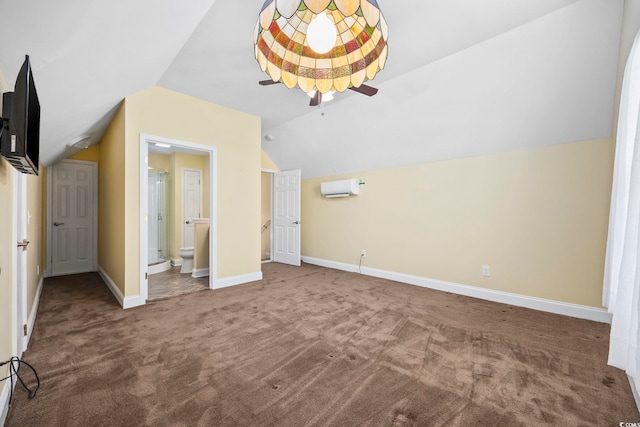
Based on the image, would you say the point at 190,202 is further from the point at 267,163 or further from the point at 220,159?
the point at 220,159

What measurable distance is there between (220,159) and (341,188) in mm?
2203

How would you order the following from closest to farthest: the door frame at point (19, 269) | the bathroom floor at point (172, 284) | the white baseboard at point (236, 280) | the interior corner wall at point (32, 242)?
the door frame at point (19, 269)
the interior corner wall at point (32, 242)
the bathroom floor at point (172, 284)
the white baseboard at point (236, 280)

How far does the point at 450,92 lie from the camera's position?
3.04 meters

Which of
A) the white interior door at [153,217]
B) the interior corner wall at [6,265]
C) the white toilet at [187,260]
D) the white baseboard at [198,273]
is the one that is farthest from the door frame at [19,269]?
the white interior door at [153,217]

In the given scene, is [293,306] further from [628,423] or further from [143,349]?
[628,423]

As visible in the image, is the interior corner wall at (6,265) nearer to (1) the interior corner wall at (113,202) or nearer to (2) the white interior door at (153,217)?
(1) the interior corner wall at (113,202)

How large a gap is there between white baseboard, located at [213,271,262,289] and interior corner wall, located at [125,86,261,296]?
0.05 metres

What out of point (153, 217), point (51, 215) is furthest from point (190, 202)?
point (51, 215)

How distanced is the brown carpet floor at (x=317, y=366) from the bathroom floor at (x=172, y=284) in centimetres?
40

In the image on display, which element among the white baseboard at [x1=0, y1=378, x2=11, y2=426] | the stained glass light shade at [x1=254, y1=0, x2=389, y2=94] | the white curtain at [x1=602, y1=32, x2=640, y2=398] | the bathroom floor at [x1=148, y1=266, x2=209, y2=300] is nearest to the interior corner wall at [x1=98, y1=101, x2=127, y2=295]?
the bathroom floor at [x1=148, y1=266, x2=209, y2=300]

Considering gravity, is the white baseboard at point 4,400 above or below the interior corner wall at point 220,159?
below

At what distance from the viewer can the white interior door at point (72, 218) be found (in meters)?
4.59

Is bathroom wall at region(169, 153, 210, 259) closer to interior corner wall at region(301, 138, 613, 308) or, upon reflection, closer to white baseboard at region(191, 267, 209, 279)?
white baseboard at region(191, 267, 209, 279)

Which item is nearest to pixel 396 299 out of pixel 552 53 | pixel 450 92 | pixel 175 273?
pixel 450 92
